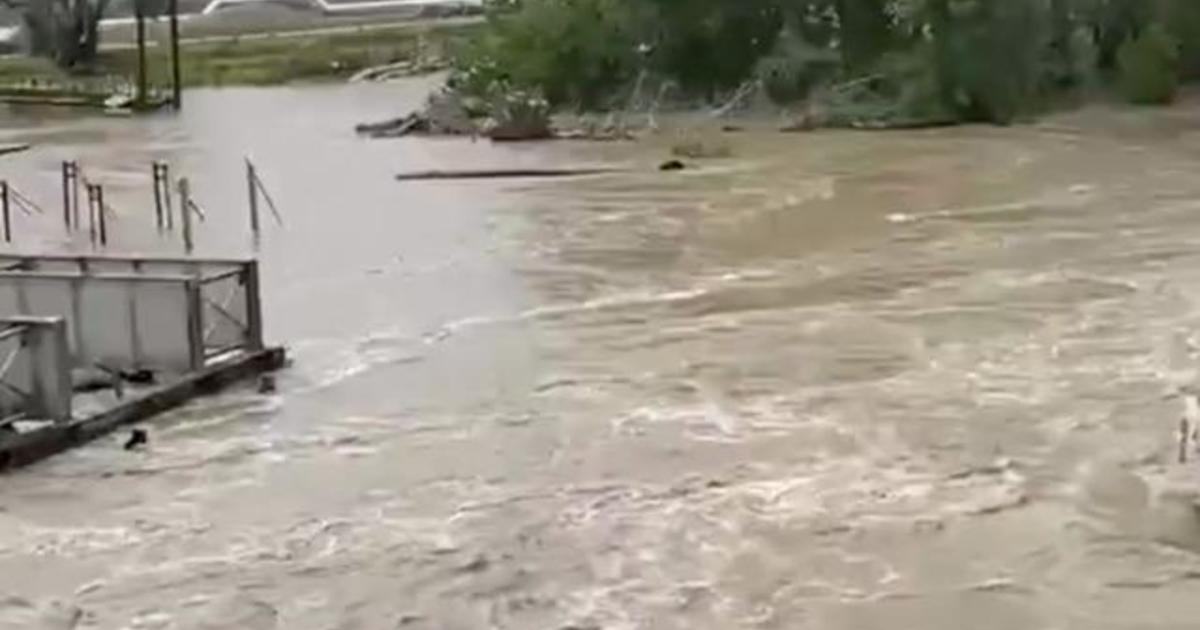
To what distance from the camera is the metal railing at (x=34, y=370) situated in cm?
1606

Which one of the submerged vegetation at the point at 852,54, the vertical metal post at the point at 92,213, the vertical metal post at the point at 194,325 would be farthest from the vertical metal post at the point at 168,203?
the submerged vegetation at the point at 852,54

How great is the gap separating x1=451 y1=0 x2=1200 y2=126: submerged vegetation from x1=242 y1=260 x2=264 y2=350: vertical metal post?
29.1m

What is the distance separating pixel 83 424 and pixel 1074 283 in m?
11.2

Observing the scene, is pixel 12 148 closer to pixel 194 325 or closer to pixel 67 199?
pixel 67 199

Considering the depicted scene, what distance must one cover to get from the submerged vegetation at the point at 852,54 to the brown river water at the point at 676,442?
1609 cm

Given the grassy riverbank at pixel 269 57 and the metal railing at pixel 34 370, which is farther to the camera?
the grassy riverbank at pixel 269 57

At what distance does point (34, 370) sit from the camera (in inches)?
640

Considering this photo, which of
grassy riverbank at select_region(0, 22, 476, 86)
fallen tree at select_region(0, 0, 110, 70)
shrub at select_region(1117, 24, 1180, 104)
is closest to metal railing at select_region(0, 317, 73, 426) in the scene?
shrub at select_region(1117, 24, 1180, 104)

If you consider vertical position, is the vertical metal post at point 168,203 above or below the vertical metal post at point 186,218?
below

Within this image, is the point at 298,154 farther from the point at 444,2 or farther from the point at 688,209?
the point at 444,2

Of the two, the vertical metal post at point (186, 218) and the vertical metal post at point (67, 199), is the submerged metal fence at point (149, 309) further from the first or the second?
the vertical metal post at point (67, 199)

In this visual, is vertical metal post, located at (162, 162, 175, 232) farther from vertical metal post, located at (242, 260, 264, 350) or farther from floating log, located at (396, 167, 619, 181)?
vertical metal post, located at (242, 260, 264, 350)

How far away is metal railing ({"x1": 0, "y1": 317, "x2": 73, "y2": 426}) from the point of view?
16062mm

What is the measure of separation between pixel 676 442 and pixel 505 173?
2337 centimetres
